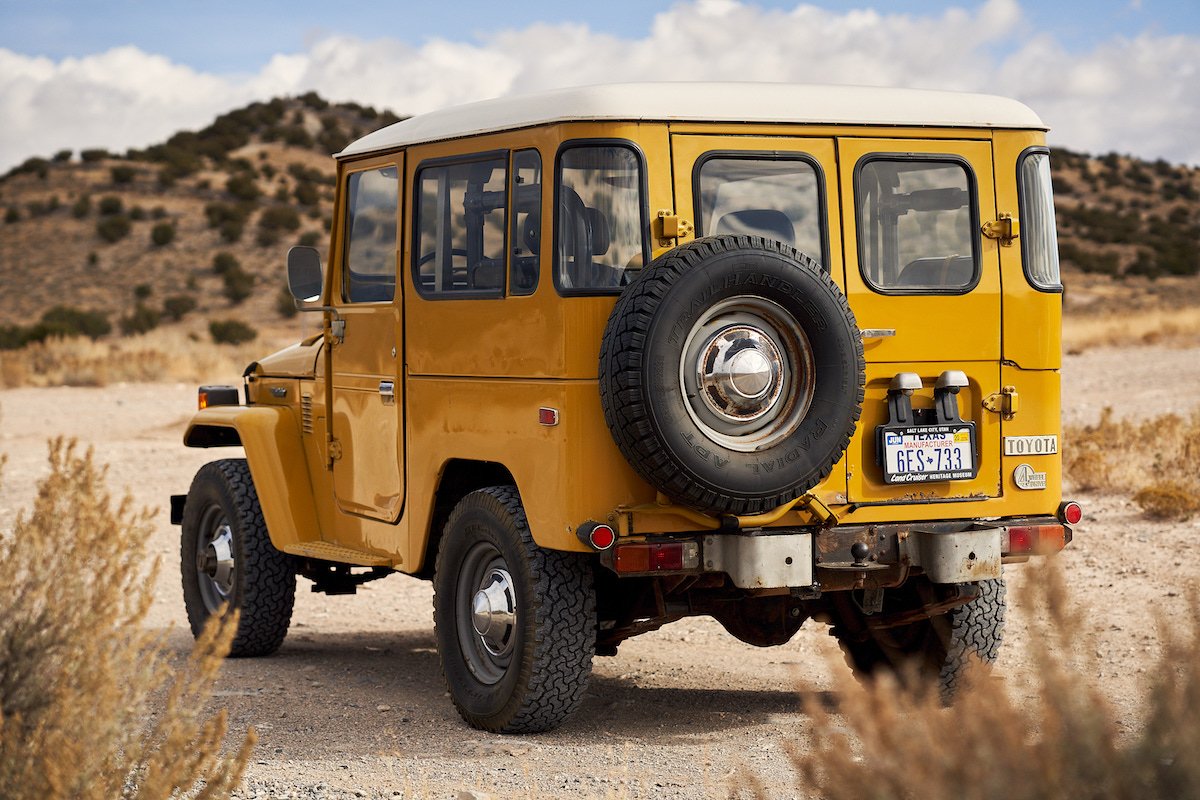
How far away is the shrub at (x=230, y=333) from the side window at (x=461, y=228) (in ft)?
102

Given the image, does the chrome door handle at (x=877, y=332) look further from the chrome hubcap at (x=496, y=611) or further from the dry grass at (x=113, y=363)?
the dry grass at (x=113, y=363)

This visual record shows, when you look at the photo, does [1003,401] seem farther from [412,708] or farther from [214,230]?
[214,230]

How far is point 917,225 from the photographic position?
6.23 meters

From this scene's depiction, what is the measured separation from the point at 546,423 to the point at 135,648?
219cm

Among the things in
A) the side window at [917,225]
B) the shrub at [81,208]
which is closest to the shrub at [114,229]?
the shrub at [81,208]

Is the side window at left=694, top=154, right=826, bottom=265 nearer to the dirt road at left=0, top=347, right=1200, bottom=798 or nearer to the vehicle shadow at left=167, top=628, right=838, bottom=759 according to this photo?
the dirt road at left=0, top=347, right=1200, bottom=798

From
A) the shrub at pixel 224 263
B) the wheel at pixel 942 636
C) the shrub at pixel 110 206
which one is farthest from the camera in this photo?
the shrub at pixel 110 206

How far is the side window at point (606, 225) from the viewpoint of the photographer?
226 inches

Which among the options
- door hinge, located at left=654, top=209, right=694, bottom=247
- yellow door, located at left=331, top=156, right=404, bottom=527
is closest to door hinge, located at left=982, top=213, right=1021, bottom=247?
door hinge, located at left=654, top=209, right=694, bottom=247

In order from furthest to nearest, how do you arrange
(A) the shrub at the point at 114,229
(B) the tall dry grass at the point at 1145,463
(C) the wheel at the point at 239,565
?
(A) the shrub at the point at 114,229
(B) the tall dry grass at the point at 1145,463
(C) the wheel at the point at 239,565

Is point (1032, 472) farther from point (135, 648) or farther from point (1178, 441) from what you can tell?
point (1178, 441)

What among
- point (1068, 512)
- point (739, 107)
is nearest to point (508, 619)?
point (739, 107)

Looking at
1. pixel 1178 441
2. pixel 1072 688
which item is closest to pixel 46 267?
pixel 1178 441

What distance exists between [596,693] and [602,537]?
6.58 ft
